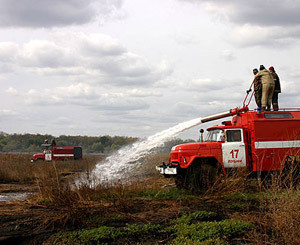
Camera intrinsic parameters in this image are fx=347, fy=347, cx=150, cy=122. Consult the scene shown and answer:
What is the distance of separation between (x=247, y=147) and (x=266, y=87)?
110 inches

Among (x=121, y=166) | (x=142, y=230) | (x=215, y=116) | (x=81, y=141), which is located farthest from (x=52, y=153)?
(x=81, y=141)

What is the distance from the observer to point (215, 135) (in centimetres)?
1309

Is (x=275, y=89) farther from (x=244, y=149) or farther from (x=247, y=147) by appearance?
(x=244, y=149)

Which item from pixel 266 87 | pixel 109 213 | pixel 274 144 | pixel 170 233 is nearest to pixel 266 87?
pixel 266 87

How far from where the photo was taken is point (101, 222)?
8.02 metres

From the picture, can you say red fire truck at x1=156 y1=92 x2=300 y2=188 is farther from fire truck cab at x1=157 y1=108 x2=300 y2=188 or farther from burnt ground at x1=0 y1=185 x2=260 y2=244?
burnt ground at x1=0 y1=185 x2=260 y2=244

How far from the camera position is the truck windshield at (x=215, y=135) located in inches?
502

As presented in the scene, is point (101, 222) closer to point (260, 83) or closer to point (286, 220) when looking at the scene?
point (286, 220)

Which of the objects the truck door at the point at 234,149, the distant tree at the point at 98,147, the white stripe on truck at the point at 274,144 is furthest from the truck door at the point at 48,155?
the distant tree at the point at 98,147

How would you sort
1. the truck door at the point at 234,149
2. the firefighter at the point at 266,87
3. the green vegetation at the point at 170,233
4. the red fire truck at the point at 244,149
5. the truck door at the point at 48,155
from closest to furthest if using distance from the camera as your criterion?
1. the green vegetation at the point at 170,233
2. the red fire truck at the point at 244,149
3. the truck door at the point at 234,149
4. the firefighter at the point at 266,87
5. the truck door at the point at 48,155

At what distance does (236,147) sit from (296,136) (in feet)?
7.82

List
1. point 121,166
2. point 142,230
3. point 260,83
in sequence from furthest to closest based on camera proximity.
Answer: point 121,166 < point 260,83 < point 142,230

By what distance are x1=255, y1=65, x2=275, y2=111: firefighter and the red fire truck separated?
834mm

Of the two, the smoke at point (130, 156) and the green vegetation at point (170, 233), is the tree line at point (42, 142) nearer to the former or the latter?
the smoke at point (130, 156)
